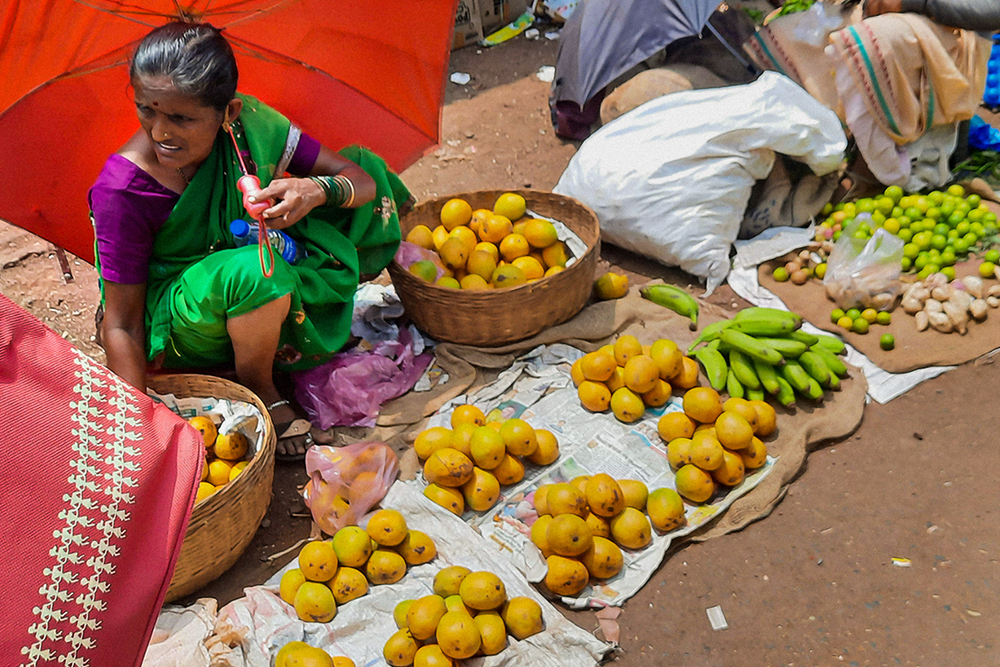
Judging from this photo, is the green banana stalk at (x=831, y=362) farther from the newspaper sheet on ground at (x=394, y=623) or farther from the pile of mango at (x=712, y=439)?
the newspaper sheet on ground at (x=394, y=623)

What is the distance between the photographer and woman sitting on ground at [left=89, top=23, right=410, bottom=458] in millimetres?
2410

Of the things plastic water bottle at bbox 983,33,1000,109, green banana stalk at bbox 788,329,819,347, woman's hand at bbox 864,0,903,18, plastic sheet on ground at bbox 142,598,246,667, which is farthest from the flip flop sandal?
plastic water bottle at bbox 983,33,1000,109

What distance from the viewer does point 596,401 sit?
311cm

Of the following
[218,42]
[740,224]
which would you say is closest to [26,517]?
[218,42]

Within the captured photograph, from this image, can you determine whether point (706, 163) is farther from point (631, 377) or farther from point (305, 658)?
point (305, 658)

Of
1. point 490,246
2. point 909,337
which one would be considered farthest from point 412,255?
point 909,337

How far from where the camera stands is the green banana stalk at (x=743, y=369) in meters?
3.06

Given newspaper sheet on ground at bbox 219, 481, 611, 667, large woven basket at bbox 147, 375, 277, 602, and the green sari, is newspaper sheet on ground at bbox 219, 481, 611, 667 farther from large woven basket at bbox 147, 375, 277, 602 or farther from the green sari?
the green sari

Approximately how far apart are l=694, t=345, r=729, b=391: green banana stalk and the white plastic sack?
25.4 inches

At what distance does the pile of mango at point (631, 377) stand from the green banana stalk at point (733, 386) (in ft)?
0.44

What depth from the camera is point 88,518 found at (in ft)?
3.32

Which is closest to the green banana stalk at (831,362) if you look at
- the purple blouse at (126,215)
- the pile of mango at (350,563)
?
the pile of mango at (350,563)

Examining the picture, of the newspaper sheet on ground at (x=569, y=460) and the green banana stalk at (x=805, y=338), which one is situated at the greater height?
the green banana stalk at (x=805, y=338)

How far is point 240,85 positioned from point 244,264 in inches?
30.3
